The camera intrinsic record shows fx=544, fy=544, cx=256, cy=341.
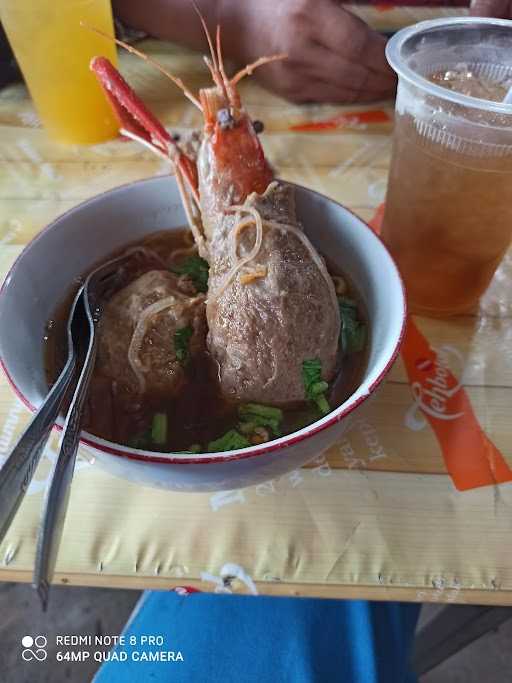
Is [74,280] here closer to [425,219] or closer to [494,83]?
[425,219]

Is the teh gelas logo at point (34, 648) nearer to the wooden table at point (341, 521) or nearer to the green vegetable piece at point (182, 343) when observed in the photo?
the wooden table at point (341, 521)

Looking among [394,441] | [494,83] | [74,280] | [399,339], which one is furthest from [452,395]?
[74,280]

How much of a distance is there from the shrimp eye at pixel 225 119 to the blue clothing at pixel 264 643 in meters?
0.73

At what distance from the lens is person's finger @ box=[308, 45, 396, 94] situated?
128 centimetres

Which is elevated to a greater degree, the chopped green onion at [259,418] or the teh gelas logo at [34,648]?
the chopped green onion at [259,418]

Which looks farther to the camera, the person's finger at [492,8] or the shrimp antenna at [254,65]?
the person's finger at [492,8]

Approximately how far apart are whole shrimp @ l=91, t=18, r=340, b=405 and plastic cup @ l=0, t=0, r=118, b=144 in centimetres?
51

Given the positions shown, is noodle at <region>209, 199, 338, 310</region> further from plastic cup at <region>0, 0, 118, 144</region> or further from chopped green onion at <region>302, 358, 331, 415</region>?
plastic cup at <region>0, 0, 118, 144</region>

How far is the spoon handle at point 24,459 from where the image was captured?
1.39ft

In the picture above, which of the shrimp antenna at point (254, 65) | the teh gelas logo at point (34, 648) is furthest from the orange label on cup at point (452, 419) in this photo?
the teh gelas logo at point (34, 648)

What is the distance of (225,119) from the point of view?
0.75 meters

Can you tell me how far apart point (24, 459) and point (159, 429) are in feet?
0.88

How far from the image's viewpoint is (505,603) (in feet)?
1.97

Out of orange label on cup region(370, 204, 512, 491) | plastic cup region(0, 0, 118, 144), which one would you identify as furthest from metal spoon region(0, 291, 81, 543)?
plastic cup region(0, 0, 118, 144)
